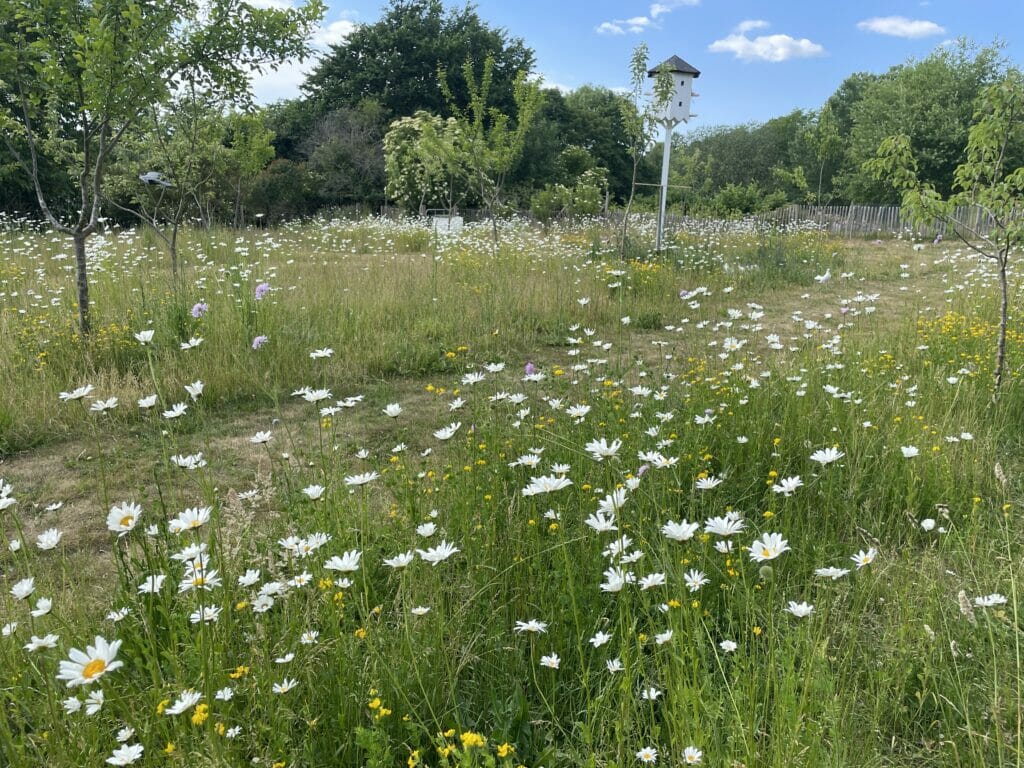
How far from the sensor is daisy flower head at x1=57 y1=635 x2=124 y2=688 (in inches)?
42.5

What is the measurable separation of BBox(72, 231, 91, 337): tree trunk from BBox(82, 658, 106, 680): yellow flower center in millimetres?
4395

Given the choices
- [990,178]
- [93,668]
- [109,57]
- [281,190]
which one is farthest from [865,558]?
[281,190]

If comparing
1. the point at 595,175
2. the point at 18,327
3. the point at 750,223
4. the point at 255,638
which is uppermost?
the point at 595,175

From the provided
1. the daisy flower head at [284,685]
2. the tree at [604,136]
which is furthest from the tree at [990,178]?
the tree at [604,136]

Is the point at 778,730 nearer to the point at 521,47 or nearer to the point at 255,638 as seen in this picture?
the point at 255,638

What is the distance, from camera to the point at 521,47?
1447 inches

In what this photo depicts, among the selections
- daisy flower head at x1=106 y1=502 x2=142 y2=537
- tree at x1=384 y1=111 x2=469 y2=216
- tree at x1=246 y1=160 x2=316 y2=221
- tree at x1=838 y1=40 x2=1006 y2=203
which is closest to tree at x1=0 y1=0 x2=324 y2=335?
daisy flower head at x1=106 y1=502 x2=142 y2=537

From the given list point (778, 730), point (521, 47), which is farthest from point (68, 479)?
point (521, 47)

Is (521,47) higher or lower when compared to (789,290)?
higher

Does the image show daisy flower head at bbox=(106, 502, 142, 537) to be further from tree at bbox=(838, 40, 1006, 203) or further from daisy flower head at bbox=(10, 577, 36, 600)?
tree at bbox=(838, 40, 1006, 203)

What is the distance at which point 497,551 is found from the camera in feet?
→ 6.91

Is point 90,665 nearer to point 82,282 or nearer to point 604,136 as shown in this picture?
point 82,282

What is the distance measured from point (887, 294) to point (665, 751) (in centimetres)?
877

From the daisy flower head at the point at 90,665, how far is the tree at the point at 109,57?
436 centimetres
